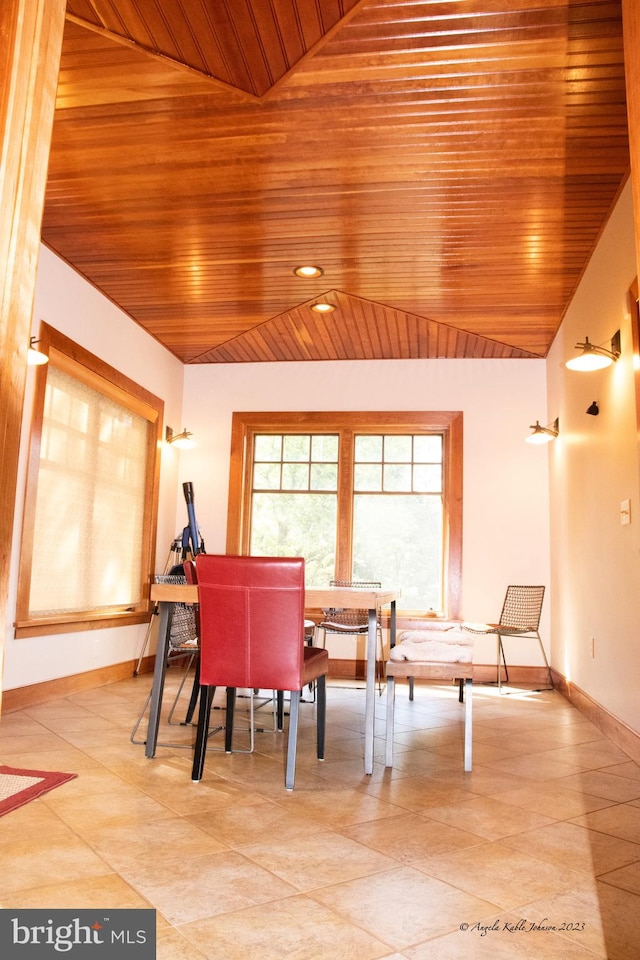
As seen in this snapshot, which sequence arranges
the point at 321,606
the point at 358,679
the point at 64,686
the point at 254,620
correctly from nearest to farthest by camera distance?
the point at 254,620
the point at 321,606
the point at 64,686
the point at 358,679

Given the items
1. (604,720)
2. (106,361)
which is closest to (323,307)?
(106,361)

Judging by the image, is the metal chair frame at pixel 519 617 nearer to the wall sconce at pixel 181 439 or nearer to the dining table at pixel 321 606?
the dining table at pixel 321 606

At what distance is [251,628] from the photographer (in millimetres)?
2824

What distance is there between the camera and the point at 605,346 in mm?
4090

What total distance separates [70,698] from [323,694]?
2235 millimetres

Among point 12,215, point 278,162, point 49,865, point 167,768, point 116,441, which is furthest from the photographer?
point 116,441

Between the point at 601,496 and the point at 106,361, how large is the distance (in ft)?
12.0

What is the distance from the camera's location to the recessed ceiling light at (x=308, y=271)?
4980 millimetres

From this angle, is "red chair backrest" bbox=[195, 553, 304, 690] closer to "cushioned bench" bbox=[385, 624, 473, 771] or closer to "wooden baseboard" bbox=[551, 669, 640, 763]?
"cushioned bench" bbox=[385, 624, 473, 771]

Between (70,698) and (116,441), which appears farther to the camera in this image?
(116,441)

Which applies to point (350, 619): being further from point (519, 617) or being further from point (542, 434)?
point (542, 434)

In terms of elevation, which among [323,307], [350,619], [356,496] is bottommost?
[350,619]

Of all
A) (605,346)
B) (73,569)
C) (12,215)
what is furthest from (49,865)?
(605,346)

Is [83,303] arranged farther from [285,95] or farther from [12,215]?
[12,215]
